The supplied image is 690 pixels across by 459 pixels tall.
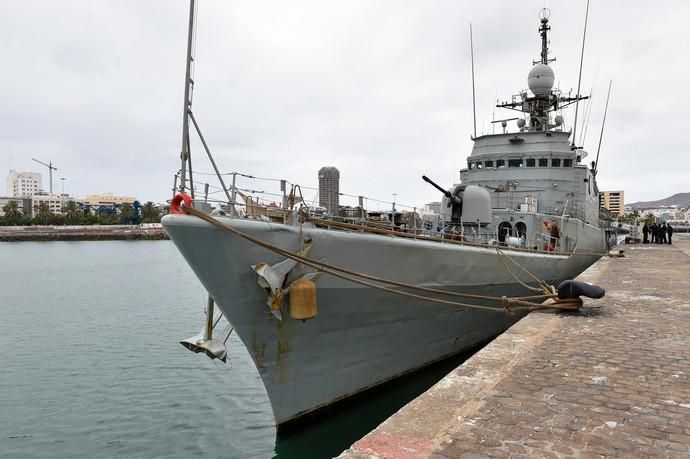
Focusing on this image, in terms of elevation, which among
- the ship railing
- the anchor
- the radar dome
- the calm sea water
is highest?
the radar dome

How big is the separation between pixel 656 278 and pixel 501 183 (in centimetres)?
480

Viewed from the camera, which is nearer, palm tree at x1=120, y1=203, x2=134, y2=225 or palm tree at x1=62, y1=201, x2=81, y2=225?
palm tree at x1=62, y1=201, x2=81, y2=225

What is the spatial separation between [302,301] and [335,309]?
3.18 ft

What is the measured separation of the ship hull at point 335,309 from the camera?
5094mm

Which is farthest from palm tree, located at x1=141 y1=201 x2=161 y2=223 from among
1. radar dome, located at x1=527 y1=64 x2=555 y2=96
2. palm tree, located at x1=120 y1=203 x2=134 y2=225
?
radar dome, located at x1=527 y1=64 x2=555 y2=96

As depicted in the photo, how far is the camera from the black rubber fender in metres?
7.20

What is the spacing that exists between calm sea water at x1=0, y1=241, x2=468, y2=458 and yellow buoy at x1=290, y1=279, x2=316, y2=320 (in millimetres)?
2061

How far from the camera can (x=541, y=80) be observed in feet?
57.9

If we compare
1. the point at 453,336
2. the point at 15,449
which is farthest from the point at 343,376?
the point at 15,449

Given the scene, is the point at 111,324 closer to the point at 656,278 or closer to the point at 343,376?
the point at 343,376

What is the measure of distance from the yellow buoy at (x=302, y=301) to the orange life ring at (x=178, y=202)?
1.54m

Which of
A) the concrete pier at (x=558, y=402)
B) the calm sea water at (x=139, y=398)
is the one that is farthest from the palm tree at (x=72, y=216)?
the concrete pier at (x=558, y=402)

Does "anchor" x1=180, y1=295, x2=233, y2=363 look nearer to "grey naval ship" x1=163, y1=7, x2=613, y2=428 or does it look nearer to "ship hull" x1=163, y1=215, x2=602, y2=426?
"grey naval ship" x1=163, y1=7, x2=613, y2=428

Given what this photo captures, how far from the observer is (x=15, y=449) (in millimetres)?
6047
